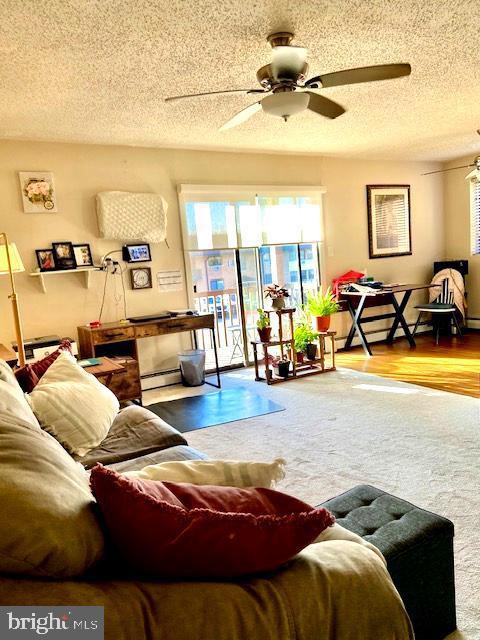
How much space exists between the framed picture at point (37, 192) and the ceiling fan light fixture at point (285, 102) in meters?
2.51

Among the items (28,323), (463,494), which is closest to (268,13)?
(463,494)

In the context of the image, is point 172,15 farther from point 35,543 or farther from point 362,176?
point 362,176

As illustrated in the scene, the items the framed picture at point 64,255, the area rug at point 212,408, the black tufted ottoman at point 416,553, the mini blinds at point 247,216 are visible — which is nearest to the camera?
the black tufted ottoman at point 416,553

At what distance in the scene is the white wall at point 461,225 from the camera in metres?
6.68

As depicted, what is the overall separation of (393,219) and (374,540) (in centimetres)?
582

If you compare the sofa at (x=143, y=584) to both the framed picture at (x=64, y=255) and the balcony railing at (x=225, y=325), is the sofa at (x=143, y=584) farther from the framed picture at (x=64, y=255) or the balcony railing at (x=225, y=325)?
the balcony railing at (x=225, y=325)

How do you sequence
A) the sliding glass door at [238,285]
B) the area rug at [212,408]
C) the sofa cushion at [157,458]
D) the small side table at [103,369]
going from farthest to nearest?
the sliding glass door at [238,285], the area rug at [212,408], the small side table at [103,369], the sofa cushion at [157,458]

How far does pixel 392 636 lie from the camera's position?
974 millimetres

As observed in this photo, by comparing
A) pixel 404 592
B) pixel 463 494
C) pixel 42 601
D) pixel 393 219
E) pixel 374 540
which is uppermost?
pixel 393 219

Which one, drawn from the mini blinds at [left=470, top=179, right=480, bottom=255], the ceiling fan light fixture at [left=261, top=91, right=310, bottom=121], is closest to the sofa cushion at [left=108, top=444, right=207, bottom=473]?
the ceiling fan light fixture at [left=261, top=91, right=310, bottom=121]

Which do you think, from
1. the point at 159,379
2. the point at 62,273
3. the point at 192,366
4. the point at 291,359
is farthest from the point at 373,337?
the point at 62,273

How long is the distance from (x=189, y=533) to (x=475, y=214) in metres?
7.00

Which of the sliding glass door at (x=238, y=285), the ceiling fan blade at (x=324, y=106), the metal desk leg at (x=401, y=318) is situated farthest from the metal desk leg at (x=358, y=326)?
the ceiling fan blade at (x=324, y=106)

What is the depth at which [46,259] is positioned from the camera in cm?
411
